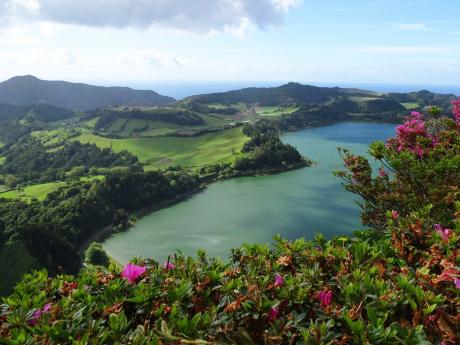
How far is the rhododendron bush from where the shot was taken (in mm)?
3758

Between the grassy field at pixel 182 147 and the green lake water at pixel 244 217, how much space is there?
73.9ft

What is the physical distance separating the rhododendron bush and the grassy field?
11215 cm

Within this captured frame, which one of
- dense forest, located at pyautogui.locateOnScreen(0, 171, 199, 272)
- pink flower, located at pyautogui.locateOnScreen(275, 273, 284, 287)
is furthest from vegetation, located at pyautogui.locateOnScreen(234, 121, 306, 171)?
pink flower, located at pyautogui.locateOnScreen(275, 273, 284, 287)

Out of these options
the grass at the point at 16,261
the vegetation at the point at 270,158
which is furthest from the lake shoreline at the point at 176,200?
the grass at the point at 16,261

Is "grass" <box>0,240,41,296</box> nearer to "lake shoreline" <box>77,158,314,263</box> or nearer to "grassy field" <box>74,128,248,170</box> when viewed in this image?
"lake shoreline" <box>77,158,314,263</box>

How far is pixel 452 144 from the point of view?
1338cm

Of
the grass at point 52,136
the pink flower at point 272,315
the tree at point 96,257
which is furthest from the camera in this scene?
the grass at point 52,136

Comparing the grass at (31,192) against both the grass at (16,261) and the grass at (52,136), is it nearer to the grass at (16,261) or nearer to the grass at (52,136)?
the grass at (16,261)

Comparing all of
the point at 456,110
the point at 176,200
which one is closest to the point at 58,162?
the point at 176,200

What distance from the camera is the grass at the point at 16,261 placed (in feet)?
157

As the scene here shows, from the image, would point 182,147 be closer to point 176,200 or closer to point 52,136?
point 176,200

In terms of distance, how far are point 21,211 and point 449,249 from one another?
75025 millimetres

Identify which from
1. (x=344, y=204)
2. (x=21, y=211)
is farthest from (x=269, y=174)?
(x=21, y=211)

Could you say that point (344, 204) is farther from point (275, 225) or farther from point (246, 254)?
point (246, 254)
